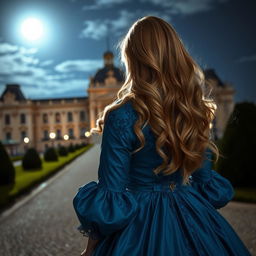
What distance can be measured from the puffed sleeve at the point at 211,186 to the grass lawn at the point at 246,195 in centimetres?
403

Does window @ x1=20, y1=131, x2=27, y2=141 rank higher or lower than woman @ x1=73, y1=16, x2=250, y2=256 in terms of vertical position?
lower

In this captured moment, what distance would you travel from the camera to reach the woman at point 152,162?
1312 mm

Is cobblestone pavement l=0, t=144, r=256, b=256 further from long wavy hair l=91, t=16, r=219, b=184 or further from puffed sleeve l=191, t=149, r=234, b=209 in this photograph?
long wavy hair l=91, t=16, r=219, b=184

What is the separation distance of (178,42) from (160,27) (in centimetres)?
10

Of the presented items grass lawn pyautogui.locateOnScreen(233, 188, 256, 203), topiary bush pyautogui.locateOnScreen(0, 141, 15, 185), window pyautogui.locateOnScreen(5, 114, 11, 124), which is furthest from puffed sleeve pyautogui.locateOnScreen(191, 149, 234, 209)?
window pyautogui.locateOnScreen(5, 114, 11, 124)

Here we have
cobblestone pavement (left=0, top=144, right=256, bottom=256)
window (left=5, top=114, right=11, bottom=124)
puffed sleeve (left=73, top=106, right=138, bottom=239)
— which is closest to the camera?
puffed sleeve (left=73, top=106, right=138, bottom=239)

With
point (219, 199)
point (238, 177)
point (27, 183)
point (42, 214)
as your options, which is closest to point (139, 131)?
point (219, 199)

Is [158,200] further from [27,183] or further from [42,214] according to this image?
[27,183]

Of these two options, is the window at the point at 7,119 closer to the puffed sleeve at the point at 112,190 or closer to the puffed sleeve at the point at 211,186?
the puffed sleeve at the point at 211,186

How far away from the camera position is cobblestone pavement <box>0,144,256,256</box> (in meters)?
3.66

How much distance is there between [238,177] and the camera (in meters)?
6.01

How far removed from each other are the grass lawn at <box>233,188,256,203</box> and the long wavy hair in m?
4.33

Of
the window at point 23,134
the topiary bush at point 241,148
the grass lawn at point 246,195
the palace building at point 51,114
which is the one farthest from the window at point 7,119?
the grass lawn at point 246,195

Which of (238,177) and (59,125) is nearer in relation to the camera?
(238,177)
